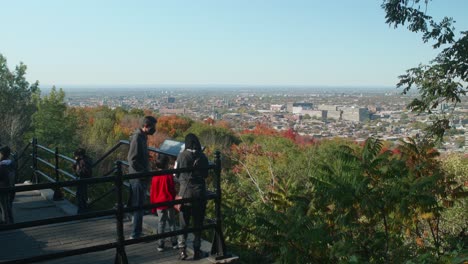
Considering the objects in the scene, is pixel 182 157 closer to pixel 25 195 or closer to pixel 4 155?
pixel 4 155

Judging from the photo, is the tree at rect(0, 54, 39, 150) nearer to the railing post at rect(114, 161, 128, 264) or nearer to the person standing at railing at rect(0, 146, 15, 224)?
the person standing at railing at rect(0, 146, 15, 224)

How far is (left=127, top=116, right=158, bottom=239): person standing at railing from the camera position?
6.39m

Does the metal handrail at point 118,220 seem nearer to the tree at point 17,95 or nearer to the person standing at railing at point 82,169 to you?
the person standing at railing at point 82,169

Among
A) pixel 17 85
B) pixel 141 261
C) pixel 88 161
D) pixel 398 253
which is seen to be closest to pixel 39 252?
pixel 141 261

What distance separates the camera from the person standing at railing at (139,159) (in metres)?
6.39

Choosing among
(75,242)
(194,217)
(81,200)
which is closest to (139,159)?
(194,217)

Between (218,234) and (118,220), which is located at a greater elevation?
(118,220)

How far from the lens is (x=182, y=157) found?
578 cm

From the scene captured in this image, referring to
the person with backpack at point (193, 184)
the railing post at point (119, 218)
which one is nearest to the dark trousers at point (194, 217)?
the person with backpack at point (193, 184)

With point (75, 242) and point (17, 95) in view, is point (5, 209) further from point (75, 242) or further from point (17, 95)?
point (17, 95)

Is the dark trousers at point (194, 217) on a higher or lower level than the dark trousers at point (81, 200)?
higher

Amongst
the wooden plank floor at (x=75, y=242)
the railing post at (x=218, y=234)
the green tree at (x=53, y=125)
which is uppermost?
the railing post at (x=218, y=234)

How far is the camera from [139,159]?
21.0 feet

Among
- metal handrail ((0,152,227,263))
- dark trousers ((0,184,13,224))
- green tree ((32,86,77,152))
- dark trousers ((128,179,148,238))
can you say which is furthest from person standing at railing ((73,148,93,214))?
green tree ((32,86,77,152))
